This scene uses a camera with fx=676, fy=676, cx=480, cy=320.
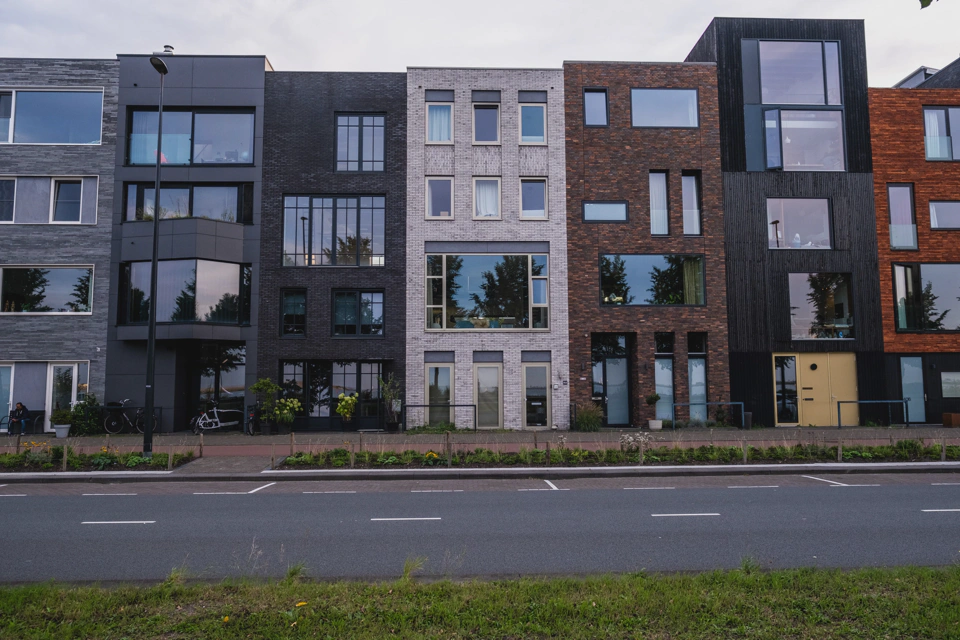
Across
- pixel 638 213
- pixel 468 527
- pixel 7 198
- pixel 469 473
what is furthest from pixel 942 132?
pixel 7 198

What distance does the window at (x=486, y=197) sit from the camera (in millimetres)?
24609

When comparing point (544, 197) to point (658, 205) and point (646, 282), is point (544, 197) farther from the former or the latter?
point (646, 282)

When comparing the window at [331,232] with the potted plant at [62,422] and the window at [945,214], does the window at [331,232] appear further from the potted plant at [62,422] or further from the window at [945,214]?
the window at [945,214]

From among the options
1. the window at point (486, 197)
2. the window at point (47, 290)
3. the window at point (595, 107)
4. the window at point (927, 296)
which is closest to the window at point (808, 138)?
the window at point (927, 296)

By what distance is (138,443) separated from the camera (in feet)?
64.5

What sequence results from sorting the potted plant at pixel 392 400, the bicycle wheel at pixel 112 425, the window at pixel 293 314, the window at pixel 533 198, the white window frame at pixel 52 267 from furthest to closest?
the window at pixel 533 198
the window at pixel 293 314
the white window frame at pixel 52 267
the potted plant at pixel 392 400
the bicycle wheel at pixel 112 425

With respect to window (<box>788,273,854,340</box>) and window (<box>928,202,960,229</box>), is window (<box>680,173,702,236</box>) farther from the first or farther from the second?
window (<box>928,202,960,229</box>)

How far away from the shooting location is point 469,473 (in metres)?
14.5

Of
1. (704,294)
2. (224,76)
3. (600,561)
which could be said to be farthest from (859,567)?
(224,76)

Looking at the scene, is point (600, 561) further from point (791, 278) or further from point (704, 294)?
point (791, 278)

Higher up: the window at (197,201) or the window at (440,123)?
the window at (440,123)

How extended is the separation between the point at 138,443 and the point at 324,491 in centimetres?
973

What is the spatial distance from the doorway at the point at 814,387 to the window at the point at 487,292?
8776 millimetres

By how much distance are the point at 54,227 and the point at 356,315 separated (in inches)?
437
